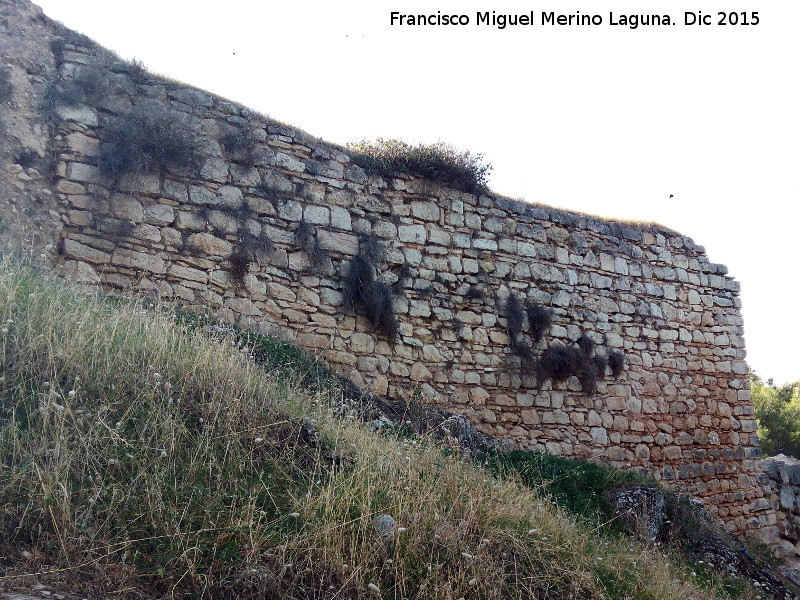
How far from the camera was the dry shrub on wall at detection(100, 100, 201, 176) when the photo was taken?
7828mm

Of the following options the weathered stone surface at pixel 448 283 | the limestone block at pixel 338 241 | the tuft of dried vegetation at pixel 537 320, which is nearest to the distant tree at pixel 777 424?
the weathered stone surface at pixel 448 283

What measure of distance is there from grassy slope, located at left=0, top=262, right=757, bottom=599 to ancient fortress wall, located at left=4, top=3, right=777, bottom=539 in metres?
2.58

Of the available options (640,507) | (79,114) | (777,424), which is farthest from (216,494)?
(777,424)

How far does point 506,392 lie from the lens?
386 inches

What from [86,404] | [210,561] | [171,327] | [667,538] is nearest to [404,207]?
[171,327]

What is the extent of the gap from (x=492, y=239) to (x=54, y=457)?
745cm

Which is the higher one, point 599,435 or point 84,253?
point 84,253

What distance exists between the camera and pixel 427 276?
31.3 feet

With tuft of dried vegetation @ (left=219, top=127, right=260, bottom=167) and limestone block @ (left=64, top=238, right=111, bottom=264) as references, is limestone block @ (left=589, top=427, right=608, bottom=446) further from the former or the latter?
limestone block @ (left=64, top=238, right=111, bottom=264)

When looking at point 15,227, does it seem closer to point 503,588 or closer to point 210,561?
point 210,561

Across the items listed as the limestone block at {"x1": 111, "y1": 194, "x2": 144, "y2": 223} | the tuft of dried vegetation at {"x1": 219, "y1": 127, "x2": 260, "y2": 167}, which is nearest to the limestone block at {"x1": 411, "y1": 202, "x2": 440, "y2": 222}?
the tuft of dried vegetation at {"x1": 219, "y1": 127, "x2": 260, "y2": 167}

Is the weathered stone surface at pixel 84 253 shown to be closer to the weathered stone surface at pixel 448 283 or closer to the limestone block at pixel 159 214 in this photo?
the weathered stone surface at pixel 448 283

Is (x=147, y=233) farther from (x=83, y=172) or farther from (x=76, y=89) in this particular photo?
(x=76, y=89)

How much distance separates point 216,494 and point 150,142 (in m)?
5.26
